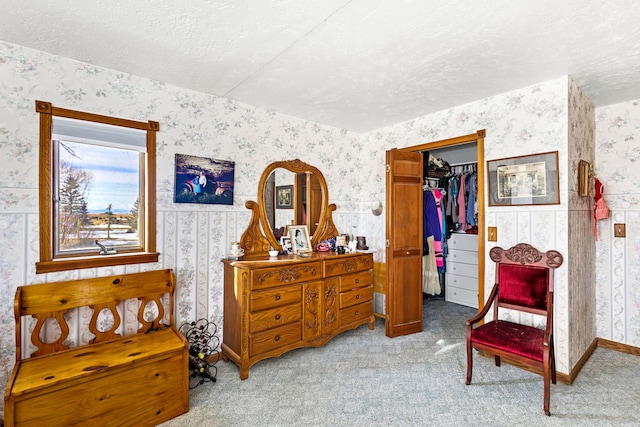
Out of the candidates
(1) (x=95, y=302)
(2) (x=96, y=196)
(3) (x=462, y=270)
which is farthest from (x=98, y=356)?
(3) (x=462, y=270)

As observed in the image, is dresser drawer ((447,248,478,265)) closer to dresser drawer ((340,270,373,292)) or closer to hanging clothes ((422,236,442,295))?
hanging clothes ((422,236,442,295))

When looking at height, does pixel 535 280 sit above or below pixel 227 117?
below

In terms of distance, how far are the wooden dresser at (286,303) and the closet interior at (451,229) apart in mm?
1628

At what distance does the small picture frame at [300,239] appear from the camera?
341cm

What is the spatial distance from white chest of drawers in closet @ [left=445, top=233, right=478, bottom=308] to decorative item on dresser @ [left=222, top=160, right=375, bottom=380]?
176cm

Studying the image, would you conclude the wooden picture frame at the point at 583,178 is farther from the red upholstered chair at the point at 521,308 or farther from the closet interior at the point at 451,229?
the closet interior at the point at 451,229

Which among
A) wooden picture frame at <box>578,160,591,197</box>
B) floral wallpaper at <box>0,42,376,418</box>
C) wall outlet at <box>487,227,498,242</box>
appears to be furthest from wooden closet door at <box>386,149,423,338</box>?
wooden picture frame at <box>578,160,591,197</box>

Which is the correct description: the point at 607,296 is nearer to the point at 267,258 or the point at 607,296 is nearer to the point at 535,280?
the point at 535,280

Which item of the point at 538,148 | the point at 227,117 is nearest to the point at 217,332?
the point at 227,117

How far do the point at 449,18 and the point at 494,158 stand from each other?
160 cm

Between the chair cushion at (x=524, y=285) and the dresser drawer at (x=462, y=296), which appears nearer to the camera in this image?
the chair cushion at (x=524, y=285)

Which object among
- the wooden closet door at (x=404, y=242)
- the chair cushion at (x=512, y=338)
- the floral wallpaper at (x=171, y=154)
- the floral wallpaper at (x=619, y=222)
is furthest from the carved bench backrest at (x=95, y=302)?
the floral wallpaper at (x=619, y=222)

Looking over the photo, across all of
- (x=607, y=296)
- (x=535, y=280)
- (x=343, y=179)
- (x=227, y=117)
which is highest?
(x=227, y=117)

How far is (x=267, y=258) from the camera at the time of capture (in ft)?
10.2
